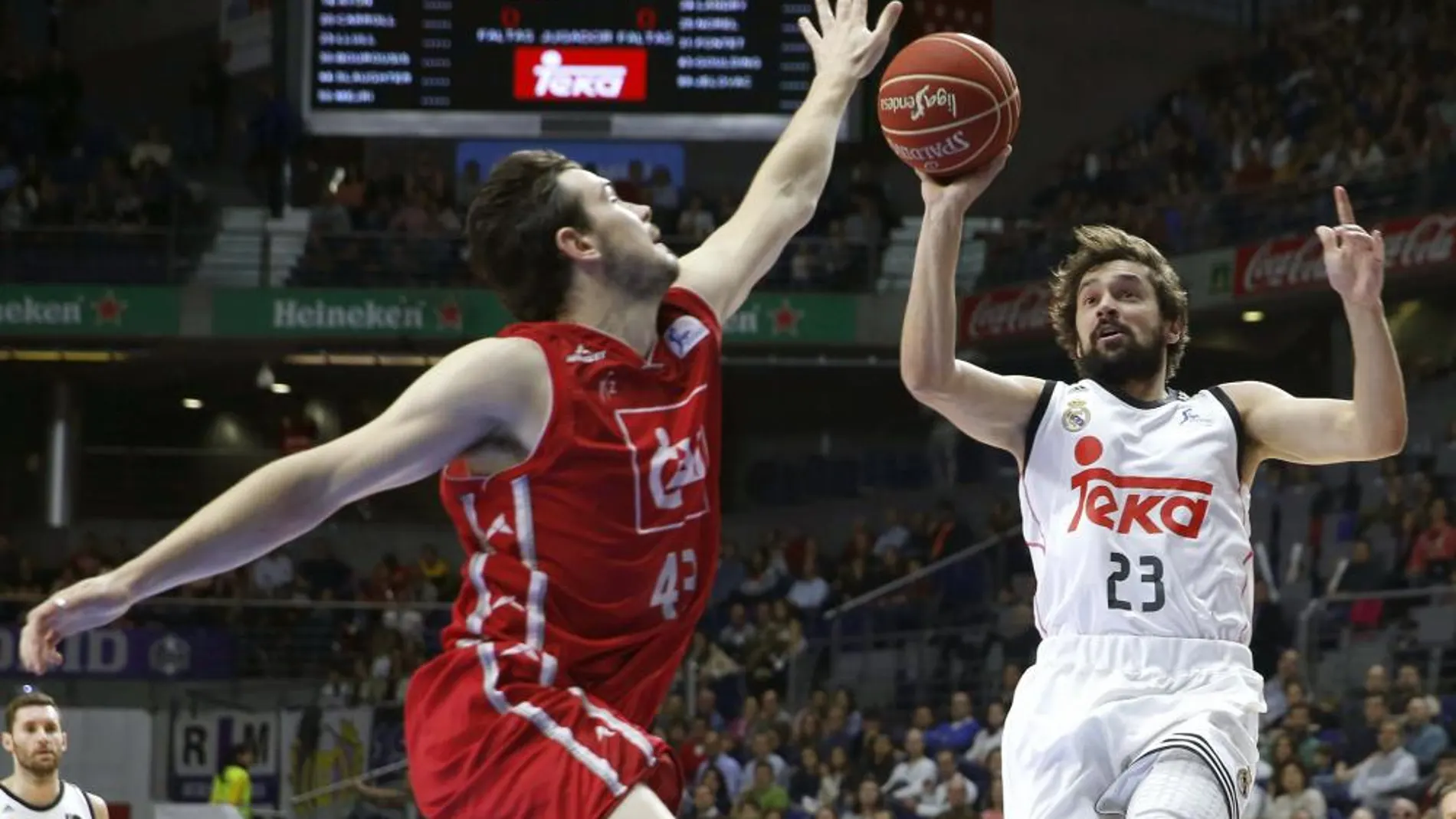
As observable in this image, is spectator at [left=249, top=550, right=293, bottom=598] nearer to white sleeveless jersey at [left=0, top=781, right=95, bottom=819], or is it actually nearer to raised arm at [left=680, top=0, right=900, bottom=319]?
white sleeveless jersey at [left=0, top=781, right=95, bottom=819]

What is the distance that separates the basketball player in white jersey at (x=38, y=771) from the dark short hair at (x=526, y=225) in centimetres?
594

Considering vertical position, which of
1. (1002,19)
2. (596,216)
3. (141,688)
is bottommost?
(141,688)

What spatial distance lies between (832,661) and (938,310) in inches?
572

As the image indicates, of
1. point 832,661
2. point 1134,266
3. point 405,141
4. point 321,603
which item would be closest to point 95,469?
point 405,141

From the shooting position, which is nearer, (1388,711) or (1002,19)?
(1388,711)

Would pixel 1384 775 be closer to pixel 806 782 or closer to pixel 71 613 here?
pixel 806 782

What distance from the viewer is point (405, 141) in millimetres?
26312

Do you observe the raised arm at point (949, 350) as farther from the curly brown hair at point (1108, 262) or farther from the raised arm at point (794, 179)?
the raised arm at point (794, 179)

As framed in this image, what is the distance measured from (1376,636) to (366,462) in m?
13.3

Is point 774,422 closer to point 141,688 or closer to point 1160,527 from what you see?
point 141,688

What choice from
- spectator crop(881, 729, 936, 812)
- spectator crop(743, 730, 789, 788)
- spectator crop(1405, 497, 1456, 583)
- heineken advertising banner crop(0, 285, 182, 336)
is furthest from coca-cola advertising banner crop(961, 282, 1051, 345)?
heineken advertising banner crop(0, 285, 182, 336)

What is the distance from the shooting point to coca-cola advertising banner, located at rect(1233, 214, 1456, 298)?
19.5 m

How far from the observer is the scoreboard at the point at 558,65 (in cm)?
1802

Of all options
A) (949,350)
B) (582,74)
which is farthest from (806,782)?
(949,350)
